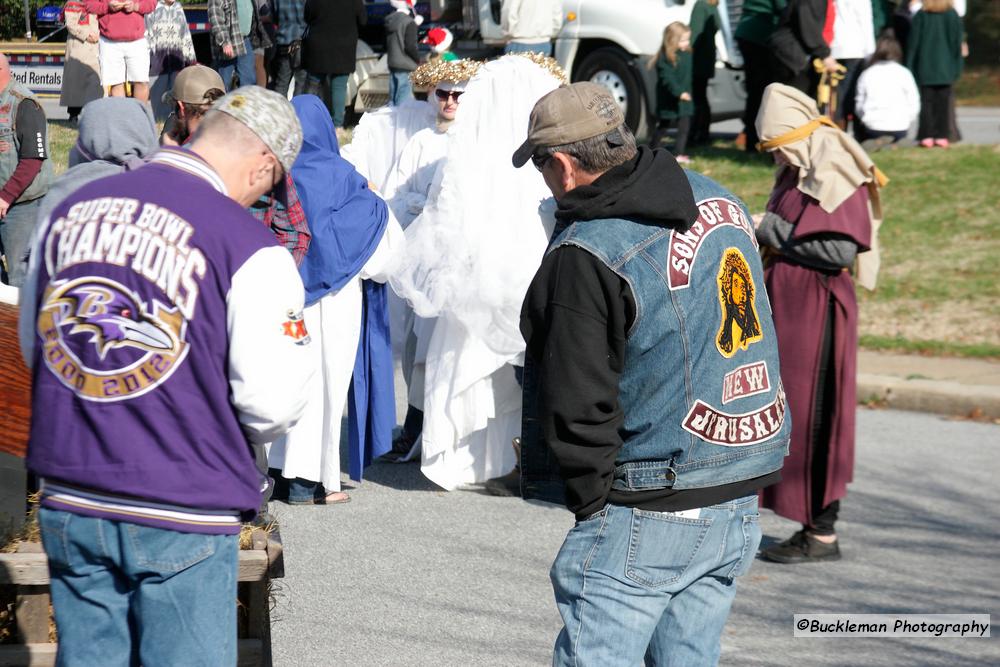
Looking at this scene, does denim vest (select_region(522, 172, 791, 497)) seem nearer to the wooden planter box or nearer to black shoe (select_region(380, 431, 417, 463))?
the wooden planter box

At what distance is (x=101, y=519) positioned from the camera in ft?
8.63

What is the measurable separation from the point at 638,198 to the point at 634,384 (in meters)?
0.42

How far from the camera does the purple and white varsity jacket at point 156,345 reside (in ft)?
8.44

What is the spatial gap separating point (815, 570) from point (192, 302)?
12.8 ft

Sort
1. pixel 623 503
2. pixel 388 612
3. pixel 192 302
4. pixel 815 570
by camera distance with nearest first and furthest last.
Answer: pixel 192 302 → pixel 623 503 → pixel 388 612 → pixel 815 570

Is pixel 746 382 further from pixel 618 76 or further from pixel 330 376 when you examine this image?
pixel 618 76

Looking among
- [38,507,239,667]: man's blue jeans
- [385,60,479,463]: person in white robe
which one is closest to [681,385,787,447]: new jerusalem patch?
[38,507,239,667]: man's blue jeans

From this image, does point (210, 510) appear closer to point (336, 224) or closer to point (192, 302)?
point (192, 302)

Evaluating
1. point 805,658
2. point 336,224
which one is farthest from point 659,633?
point 336,224

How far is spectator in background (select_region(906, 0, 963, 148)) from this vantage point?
46.2ft

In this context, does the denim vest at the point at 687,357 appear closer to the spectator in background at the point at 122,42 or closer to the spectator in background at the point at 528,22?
the spectator in background at the point at 528,22

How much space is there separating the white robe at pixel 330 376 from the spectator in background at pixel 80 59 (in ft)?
30.5

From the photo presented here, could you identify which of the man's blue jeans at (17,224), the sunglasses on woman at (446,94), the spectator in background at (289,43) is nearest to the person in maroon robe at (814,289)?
the sunglasses on woman at (446,94)

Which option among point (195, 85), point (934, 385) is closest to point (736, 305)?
point (195, 85)
